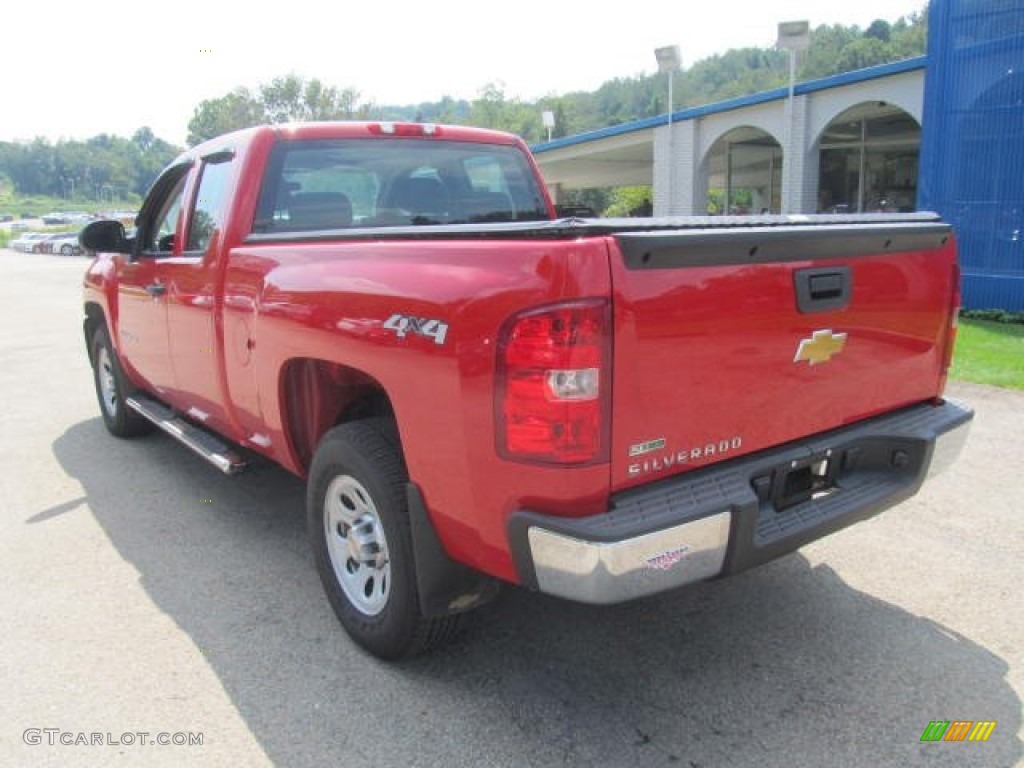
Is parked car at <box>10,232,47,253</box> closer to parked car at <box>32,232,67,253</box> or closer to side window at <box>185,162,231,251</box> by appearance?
parked car at <box>32,232,67,253</box>

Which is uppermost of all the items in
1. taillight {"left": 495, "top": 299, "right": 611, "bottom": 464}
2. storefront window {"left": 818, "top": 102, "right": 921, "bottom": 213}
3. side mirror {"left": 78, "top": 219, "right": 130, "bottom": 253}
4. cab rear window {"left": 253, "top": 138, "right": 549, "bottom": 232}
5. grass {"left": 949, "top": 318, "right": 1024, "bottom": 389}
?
storefront window {"left": 818, "top": 102, "right": 921, "bottom": 213}

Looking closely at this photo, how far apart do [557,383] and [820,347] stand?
106 centimetres

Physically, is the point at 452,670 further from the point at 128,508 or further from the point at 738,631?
the point at 128,508

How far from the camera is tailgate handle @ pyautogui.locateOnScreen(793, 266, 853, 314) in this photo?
8.81ft

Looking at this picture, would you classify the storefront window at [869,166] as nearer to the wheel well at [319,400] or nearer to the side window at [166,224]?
the side window at [166,224]

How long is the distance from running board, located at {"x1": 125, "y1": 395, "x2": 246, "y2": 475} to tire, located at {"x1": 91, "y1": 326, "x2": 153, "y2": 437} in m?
0.37

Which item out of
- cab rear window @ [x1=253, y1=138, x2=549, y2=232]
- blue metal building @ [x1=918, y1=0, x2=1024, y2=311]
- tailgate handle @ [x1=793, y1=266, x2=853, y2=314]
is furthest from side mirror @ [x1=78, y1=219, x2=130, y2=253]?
blue metal building @ [x1=918, y1=0, x2=1024, y2=311]

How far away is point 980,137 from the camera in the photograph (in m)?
11.4

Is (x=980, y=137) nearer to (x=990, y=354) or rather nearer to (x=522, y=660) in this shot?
(x=990, y=354)

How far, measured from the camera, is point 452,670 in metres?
3.09

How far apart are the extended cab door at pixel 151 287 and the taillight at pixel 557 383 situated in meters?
3.05

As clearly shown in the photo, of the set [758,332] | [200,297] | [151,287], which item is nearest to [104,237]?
[151,287]

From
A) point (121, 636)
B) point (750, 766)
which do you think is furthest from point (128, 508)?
point (750, 766)

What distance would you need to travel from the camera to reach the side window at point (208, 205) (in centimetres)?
422
